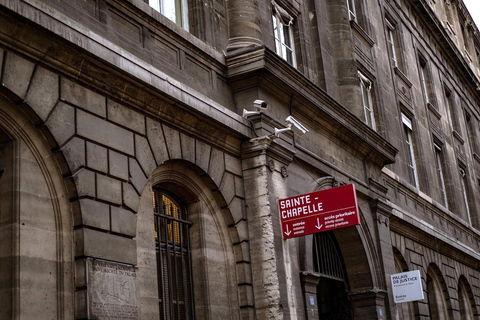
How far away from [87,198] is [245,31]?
6068mm

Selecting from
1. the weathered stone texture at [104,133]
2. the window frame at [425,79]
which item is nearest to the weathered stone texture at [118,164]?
the weathered stone texture at [104,133]

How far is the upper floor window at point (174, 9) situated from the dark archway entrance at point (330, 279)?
5397mm

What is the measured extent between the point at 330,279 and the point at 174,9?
7.38m

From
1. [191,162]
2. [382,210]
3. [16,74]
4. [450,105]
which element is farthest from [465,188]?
[16,74]

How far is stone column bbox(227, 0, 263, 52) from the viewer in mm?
14156

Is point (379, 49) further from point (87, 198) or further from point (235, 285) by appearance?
point (87, 198)

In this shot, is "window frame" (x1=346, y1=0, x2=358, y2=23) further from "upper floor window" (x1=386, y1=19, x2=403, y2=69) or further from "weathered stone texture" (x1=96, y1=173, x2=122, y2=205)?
"weathered stone texture" (x1=96, y1=173, x2=122, y2=205)

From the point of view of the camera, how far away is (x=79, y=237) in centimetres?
923

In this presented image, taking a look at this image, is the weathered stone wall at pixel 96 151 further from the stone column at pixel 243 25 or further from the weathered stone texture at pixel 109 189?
the stone column at pixel 243 25

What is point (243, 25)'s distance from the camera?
Answer: 1432 centimetres

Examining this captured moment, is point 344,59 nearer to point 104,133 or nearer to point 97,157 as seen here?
point 104,133

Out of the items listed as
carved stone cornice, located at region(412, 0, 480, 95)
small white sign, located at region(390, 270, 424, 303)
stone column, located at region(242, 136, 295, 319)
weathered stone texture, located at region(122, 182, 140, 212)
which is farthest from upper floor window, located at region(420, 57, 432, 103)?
weathered stone texture, located at region(122, 182, 140, 212)

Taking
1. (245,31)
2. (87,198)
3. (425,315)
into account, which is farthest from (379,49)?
(87,198)

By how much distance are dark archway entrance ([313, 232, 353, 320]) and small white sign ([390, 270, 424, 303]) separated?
1.16 meters
